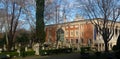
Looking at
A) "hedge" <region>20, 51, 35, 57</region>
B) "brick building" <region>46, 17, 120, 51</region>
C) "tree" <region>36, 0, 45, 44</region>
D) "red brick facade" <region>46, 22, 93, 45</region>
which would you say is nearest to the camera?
Result: "hedge" <region>20, 51, 35, 57</region>

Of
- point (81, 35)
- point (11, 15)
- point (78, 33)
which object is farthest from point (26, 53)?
point (78, 33)

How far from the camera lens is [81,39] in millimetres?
65875

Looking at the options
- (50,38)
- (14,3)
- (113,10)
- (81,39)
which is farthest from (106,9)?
(50,38)

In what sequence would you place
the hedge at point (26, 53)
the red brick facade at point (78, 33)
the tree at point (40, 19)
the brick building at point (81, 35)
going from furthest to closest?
1. the red brick facade at point (78, 33)
2. the brick building at point (81, 35)
3. the tree at point (40, 19)
4. the hedge at point (26, 53)

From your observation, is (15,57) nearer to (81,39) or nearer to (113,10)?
(113,10)

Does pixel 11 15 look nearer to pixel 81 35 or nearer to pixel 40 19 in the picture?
pixel 40 19

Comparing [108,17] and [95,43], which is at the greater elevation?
[108,17]

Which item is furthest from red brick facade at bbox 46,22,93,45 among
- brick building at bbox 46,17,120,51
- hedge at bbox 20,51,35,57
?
hedge at bbox 20,51,35,57

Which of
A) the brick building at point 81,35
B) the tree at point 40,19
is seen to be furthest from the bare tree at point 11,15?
the brick building at point 81,35

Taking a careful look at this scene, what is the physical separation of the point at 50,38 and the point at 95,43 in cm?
1786

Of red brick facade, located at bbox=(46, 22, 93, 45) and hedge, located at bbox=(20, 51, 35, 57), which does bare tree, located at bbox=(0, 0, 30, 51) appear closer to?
hedge, located at bbox=(20, 51, 35, 57)

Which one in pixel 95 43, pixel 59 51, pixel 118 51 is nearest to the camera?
pixel 118 51

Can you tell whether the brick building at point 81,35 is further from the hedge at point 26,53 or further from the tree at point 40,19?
the hedge at point 26,53

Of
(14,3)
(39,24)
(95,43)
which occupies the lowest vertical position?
(95,43)
